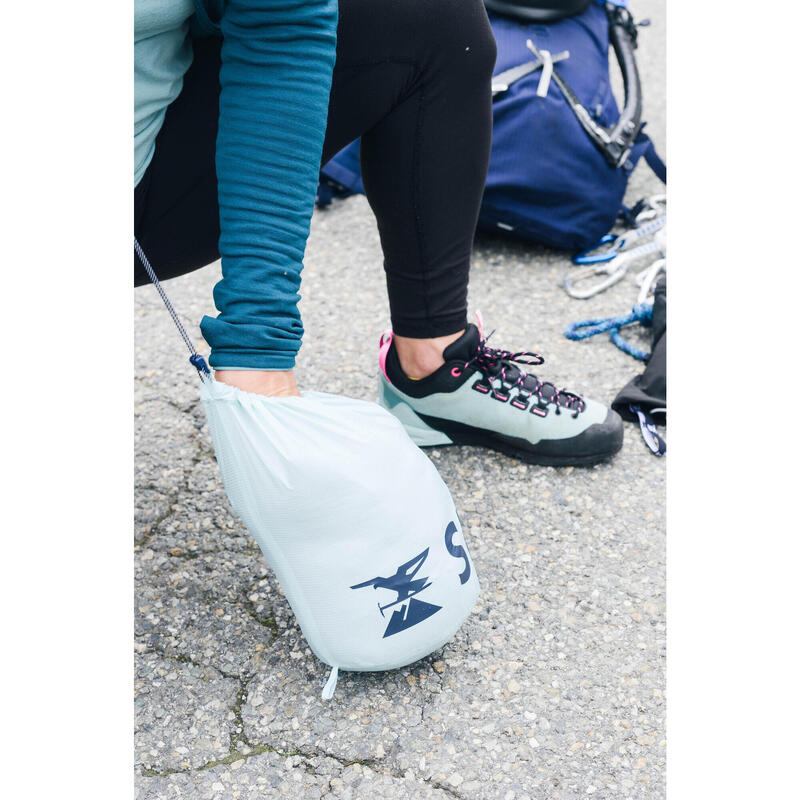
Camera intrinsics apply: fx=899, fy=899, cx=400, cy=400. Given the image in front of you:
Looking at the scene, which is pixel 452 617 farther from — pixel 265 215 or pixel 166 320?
pixel 166 320

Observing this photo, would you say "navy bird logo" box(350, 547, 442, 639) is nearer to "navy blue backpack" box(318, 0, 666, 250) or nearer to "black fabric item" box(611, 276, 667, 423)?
"black fabric item" box(611, 276, 667, 423)

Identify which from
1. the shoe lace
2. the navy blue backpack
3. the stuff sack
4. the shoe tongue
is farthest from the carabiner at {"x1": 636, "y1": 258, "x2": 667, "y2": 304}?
the stuff sack

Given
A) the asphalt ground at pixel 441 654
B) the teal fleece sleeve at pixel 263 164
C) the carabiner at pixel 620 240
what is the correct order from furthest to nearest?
the carabiner at pixel 620 240 < the asphalt ground at pixel 441 654 < the teal fleece sleeve at pixel 263 164

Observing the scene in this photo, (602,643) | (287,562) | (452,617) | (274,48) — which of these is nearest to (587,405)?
(602,643)

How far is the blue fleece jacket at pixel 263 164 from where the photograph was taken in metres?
0.91

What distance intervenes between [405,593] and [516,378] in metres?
0.56

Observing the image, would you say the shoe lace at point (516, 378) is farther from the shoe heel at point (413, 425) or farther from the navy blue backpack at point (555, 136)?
the navy blue backpack at point (555, 136)

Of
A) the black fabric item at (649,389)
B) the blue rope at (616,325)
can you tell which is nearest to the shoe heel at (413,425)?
the black fabric item at (649,389)

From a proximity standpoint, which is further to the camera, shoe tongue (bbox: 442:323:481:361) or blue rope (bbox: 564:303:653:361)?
blue rope (bbox: 564:303:653:361)

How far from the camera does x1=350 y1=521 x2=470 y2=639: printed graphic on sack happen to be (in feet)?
3.33

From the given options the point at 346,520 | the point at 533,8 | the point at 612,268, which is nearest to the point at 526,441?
the point at 346,520

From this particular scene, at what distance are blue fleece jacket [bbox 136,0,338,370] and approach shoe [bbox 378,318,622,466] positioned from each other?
534 millimetres

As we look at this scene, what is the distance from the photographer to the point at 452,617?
3.53 feet

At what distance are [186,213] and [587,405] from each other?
2.40 ft
